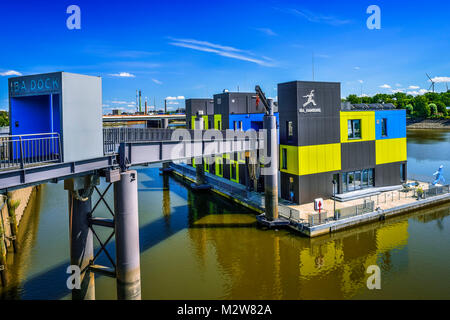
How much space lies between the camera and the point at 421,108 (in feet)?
448

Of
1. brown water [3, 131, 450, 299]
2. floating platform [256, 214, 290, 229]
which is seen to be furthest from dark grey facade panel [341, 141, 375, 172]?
floating platform [256, 214, 290, 229]

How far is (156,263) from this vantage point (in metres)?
18.2

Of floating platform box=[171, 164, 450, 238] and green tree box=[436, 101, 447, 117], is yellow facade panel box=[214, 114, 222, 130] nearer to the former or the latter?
floating platform box=[171, 164, 450, 238]

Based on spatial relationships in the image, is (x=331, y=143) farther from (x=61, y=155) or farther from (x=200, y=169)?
(x=61, y=155)

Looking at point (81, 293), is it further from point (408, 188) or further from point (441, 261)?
point (408, 188)

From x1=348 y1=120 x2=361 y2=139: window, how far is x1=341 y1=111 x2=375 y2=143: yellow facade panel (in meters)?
0.27

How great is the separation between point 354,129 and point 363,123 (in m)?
1.09

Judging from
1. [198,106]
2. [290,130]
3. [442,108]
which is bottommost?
[290,130]

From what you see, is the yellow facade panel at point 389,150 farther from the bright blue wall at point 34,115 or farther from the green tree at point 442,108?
the green tree at point 442,108

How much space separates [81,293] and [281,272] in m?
9.16

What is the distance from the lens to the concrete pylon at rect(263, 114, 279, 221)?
23.4 m

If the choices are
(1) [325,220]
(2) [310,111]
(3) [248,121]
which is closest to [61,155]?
(1) [325,220]

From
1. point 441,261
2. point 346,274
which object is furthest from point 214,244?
point 441,261

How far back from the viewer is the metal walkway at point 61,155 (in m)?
9.50
